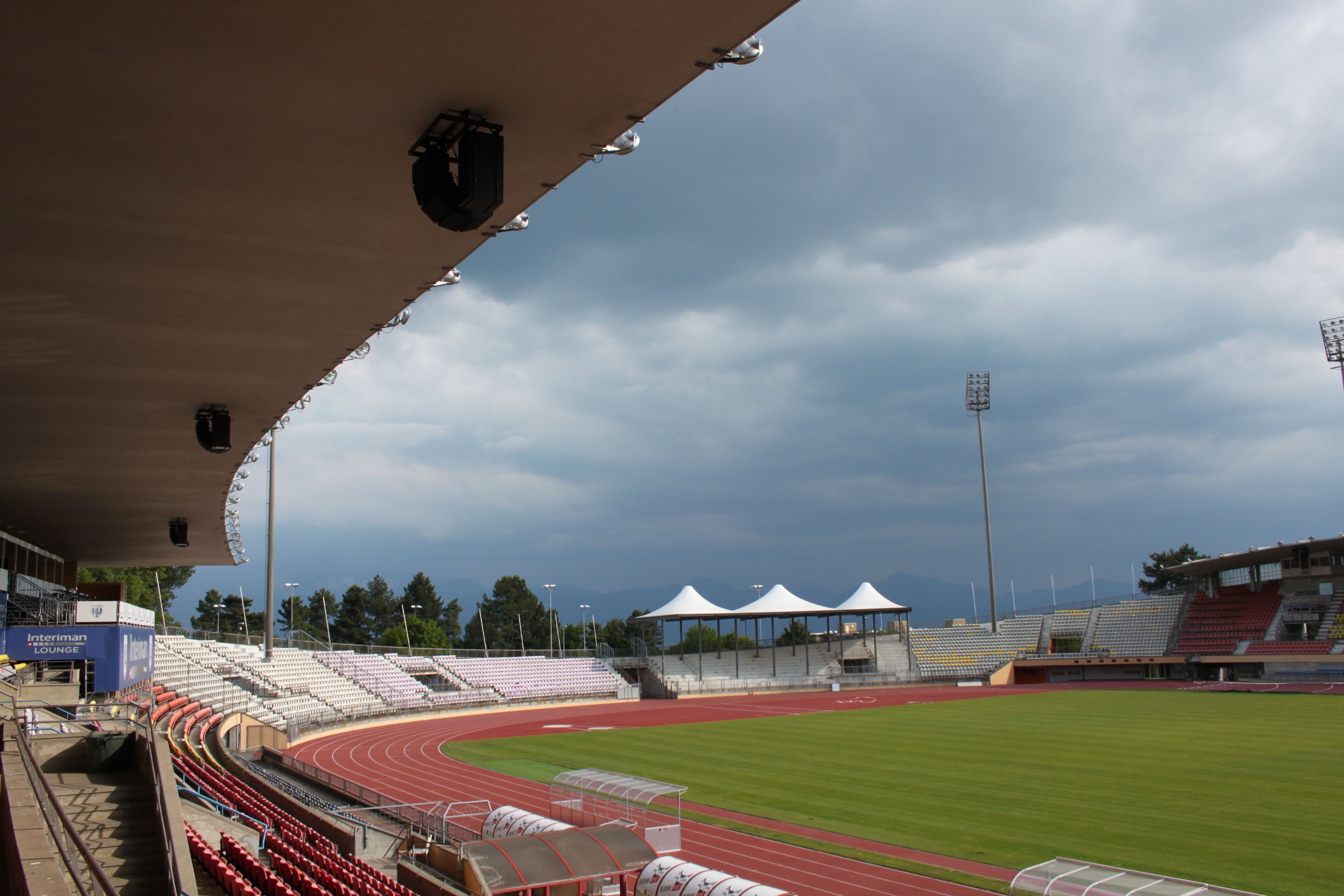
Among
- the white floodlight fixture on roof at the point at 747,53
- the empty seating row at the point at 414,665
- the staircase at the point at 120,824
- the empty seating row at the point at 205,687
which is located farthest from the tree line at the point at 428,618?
the white floodlight fixture on roof at the point at 747,53

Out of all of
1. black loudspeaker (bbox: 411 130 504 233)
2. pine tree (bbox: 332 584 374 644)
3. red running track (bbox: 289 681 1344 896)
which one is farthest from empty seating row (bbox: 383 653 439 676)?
pine tree (bbox: 332 584 374 644)

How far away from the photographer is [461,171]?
210 inches

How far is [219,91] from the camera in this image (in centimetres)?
491

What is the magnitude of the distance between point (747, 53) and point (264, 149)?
2909 millimetres

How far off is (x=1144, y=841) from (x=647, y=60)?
56.7 feet

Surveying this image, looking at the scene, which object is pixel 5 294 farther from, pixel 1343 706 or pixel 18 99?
pixel 1343 706

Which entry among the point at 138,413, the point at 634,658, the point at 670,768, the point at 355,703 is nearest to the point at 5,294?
the point at 138,413

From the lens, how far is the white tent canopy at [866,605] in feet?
217

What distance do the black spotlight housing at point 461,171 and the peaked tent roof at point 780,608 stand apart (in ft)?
202

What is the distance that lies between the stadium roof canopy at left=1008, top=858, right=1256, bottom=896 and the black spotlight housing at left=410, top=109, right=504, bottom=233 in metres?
10.1

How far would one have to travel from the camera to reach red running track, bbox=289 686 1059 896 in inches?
603

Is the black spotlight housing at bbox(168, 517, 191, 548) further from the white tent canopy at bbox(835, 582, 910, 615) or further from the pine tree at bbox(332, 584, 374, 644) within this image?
the pine tree at bbox(332, 584, 374, 644)

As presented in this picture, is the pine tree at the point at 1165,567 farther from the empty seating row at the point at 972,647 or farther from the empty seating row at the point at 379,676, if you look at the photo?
the empty seating row at the point at 379,676

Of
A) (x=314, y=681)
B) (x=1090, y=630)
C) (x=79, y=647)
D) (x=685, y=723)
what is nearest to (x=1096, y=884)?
(x=79, y=647)
